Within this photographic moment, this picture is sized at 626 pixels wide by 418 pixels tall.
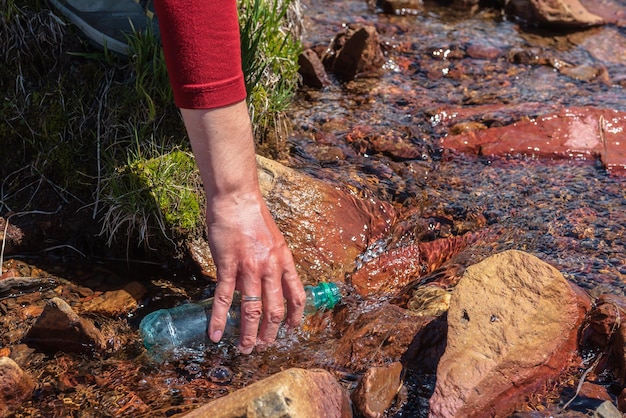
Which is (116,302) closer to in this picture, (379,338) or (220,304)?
(220,304)

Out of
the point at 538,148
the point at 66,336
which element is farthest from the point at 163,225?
the point at 538,148

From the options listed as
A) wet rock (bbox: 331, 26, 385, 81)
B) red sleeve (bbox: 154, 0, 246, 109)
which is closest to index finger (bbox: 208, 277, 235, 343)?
red sleeve (bbox: 154, 0, 246, 109)

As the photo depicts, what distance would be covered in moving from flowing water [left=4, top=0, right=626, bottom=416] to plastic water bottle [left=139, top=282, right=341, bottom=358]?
0.21 feet

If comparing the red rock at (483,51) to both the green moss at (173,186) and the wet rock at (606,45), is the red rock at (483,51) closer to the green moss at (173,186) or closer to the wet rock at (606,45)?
the wet rock at (606,45)

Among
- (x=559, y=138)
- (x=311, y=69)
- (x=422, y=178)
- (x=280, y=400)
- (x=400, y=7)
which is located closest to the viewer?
(x=280, y=400)

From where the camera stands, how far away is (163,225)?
11.6ft

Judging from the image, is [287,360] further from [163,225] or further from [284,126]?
[284,126]

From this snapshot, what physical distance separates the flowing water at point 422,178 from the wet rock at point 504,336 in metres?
0.23

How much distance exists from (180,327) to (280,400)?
3.35 feet

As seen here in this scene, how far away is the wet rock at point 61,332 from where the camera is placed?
3.07 m

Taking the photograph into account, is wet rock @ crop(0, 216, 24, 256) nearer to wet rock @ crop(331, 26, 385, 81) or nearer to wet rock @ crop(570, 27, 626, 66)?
wet rock @ crop(331, 26, 385, 81)

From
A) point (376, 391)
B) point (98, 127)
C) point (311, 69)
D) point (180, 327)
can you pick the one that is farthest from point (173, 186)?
point (311, 69)

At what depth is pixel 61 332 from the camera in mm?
3094

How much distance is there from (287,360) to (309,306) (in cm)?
28
